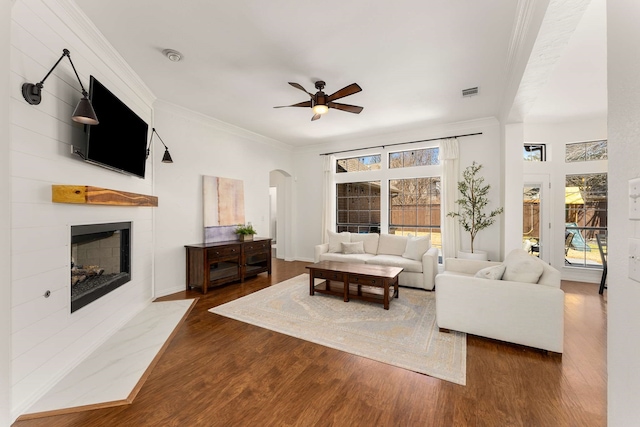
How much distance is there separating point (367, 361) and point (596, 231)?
521 centimetres

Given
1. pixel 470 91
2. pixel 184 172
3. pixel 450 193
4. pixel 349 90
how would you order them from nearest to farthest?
pixel 349 90 → pixel 470 91 → pixel 184 172 → pixel 450 193

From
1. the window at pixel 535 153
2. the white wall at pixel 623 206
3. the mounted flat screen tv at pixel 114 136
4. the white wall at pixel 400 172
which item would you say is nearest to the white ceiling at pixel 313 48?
the mounted flat screen tv at pixel 114 136

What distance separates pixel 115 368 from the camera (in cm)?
224

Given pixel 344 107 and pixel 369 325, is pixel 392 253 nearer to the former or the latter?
pixel 369 325

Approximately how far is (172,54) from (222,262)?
3018 mm

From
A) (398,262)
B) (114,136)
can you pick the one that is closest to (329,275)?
(398,262)

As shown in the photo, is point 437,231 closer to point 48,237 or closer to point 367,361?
point 367,361

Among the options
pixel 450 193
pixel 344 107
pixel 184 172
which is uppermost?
pixel 344 107

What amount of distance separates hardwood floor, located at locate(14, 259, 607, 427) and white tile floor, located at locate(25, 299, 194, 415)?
114 millimetres

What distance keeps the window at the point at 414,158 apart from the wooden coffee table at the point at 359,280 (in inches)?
106

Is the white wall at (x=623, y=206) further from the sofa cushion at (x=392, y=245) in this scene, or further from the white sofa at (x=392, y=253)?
the sofa cushion at (x=392, y=245)

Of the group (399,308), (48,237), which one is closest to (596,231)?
(399,308)

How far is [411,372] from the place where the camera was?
217cm

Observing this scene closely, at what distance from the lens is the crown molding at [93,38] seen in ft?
6.95
